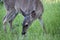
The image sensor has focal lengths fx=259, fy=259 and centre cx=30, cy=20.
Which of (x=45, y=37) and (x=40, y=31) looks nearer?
(x=45, y=37)

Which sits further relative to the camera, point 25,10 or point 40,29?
point 40,29

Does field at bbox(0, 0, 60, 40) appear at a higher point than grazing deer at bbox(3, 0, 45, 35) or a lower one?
lower

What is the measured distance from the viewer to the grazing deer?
700 centimetres

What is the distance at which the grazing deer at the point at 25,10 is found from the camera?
7.00 metres

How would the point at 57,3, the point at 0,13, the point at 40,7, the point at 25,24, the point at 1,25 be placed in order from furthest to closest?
the point at 57,3
the point at 0,13
the point at 1,25
the point at 40,7
the point at 25,24

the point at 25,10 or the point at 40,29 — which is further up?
the point at 25,10

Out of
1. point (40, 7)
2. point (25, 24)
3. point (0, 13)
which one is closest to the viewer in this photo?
point (25, 24)

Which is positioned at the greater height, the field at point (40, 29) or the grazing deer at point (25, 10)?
the grazing deer at point (25, 10)

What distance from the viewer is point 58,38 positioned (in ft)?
22.5

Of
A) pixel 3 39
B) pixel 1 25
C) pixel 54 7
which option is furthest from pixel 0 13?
pixel 3 39

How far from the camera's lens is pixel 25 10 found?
7.40m

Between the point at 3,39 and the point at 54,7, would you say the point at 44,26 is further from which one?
the point at 54,7

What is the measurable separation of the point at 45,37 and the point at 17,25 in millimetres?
1546

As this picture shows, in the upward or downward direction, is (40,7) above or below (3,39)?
above
